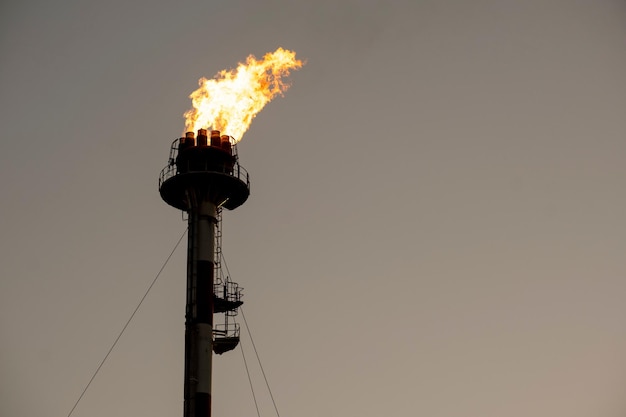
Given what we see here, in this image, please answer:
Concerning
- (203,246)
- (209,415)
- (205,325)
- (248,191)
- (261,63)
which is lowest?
(209,415)

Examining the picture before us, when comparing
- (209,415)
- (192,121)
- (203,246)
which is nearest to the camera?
(209,415)

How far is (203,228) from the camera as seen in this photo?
56.2 m

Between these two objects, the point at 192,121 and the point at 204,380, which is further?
the point at 192,121

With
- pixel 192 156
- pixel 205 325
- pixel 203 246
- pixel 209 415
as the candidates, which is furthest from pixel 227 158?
pixel 209 415

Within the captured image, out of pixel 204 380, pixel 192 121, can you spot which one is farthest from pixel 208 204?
pixel 204 380

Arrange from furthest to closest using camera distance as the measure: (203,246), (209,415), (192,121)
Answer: (192,121)
(203,246)
(209,415)

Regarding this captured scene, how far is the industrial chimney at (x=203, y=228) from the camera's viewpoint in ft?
174

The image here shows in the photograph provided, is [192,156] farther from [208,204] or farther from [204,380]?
[204,380]

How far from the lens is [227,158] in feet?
191

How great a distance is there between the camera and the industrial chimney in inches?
2089

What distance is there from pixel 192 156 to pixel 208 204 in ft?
10.9

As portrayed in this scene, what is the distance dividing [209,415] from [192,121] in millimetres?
20059

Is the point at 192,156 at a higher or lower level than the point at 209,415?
higher

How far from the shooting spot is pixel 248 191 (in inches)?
2329
